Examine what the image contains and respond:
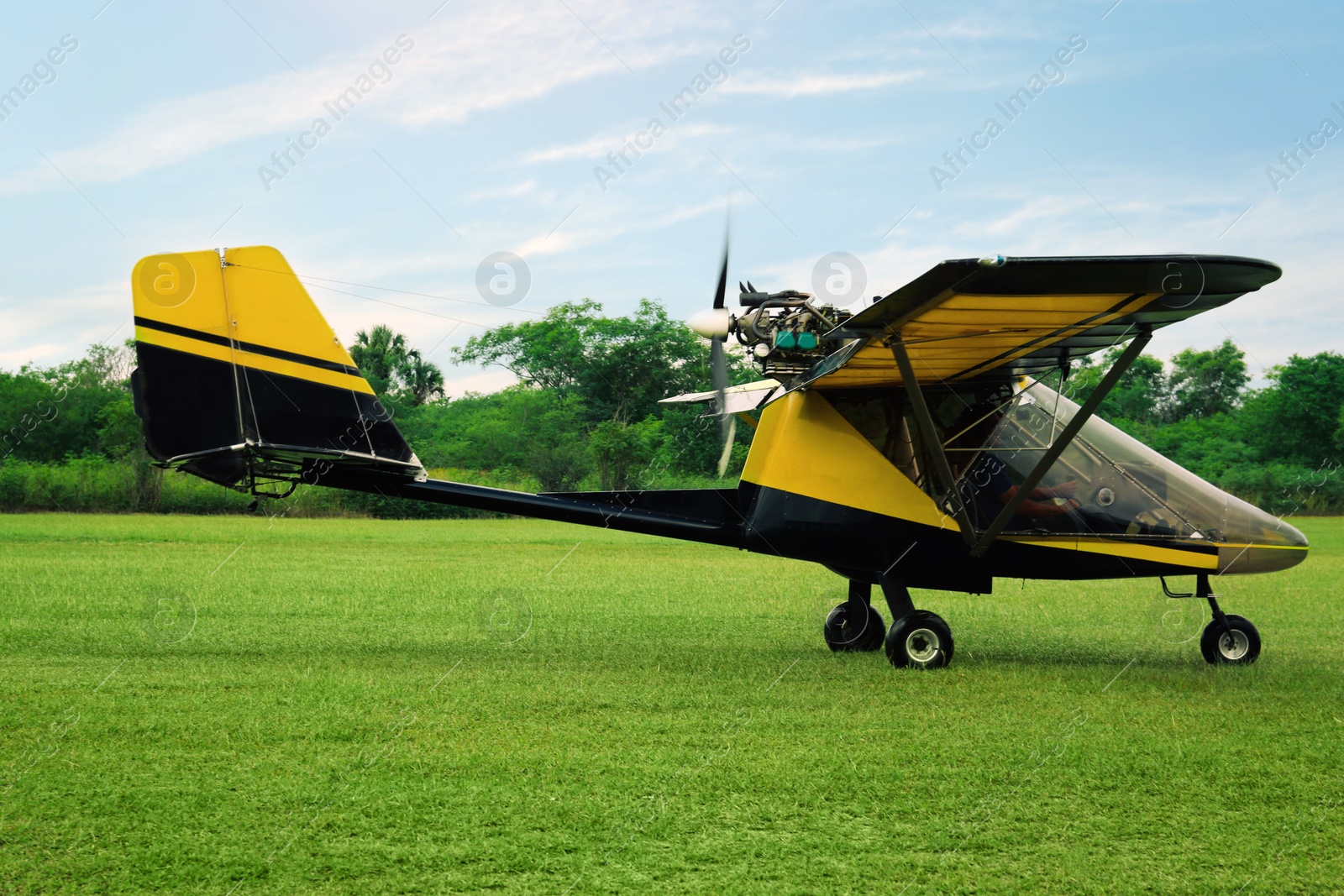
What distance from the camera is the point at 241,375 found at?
27.9ft

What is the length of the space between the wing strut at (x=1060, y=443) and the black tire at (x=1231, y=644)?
238 centimetres

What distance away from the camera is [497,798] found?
522cm

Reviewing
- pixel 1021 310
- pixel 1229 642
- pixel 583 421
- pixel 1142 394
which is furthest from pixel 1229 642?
pixel 1142 394

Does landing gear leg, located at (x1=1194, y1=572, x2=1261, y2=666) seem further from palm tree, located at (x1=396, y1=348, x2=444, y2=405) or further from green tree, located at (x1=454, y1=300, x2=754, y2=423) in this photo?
palm tree, located at (x1=396, y1=348, x2=444, y2=405)

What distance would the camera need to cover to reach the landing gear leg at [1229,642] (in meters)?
9.48

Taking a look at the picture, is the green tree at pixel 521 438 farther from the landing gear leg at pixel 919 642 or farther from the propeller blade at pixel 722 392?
the landing gear leg at pixel 919 642

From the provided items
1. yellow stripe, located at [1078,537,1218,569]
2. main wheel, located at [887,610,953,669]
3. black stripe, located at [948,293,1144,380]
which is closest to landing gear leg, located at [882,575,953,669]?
main wheel, located at [887,610,953,669]

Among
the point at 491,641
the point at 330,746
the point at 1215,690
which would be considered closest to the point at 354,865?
the point at 330,746

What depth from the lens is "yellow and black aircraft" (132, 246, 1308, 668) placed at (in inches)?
331

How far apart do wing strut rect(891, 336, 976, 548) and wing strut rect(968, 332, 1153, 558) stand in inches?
1.9

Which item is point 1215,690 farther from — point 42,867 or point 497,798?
point 42,867

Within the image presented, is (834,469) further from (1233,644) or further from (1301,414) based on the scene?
(1301,414)

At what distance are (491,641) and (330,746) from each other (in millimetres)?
4399

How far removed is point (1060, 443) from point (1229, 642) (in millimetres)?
2796
